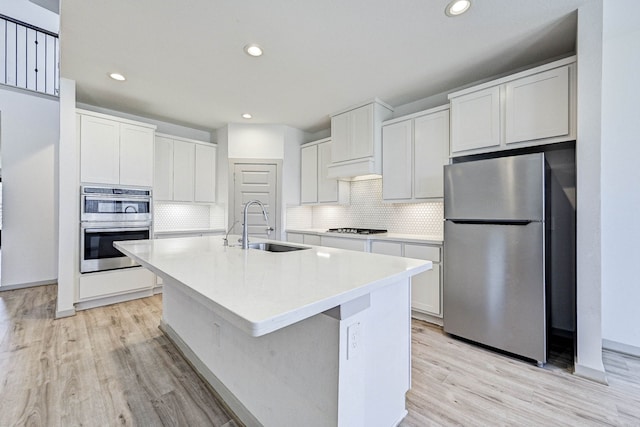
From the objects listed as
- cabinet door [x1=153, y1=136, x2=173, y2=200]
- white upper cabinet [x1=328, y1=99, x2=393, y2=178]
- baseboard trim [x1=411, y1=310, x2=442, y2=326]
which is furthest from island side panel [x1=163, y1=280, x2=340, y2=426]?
cabinet door [x1=153, y1=136, x2=173, y2=200]

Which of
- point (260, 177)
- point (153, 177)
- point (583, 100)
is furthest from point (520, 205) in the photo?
point (153, 177)

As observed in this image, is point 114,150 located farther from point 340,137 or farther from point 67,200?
point 340,137

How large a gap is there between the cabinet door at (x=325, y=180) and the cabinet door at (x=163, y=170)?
2271 mm

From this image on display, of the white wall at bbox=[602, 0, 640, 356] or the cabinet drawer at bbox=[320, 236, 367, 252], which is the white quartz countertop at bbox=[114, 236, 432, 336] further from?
the white wall at bbox=[602, 0, 640, 356]

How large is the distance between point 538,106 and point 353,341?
97.8 inches

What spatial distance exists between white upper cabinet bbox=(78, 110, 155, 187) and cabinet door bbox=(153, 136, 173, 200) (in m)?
0.29

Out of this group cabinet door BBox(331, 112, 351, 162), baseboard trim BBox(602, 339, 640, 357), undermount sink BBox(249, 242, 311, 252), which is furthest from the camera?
cabinet door BBox(331, 112, 351, 162)

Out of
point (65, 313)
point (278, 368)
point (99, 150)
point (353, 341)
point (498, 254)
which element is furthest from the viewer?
point (99, 150)

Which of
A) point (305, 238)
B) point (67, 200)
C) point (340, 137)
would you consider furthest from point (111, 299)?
point (340, 137)

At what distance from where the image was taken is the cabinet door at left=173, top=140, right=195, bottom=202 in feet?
13.9

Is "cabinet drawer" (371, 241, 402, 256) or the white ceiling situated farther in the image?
"cabinet drawer" (371, 241, 402, 256)

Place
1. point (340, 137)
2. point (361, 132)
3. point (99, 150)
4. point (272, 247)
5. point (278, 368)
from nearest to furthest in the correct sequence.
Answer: point (278, 368) → point (272, 247) → point (99, 150) → point (361, 132) → point (340, 137)

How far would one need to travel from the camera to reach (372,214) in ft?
13.2

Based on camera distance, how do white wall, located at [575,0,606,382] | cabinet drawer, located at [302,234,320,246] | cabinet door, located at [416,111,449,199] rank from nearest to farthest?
white wall, located at [575,0,606,382]
cabinet door, located at [416,111,449,199]
cabinet drawer, located at [302,234,320,246]
